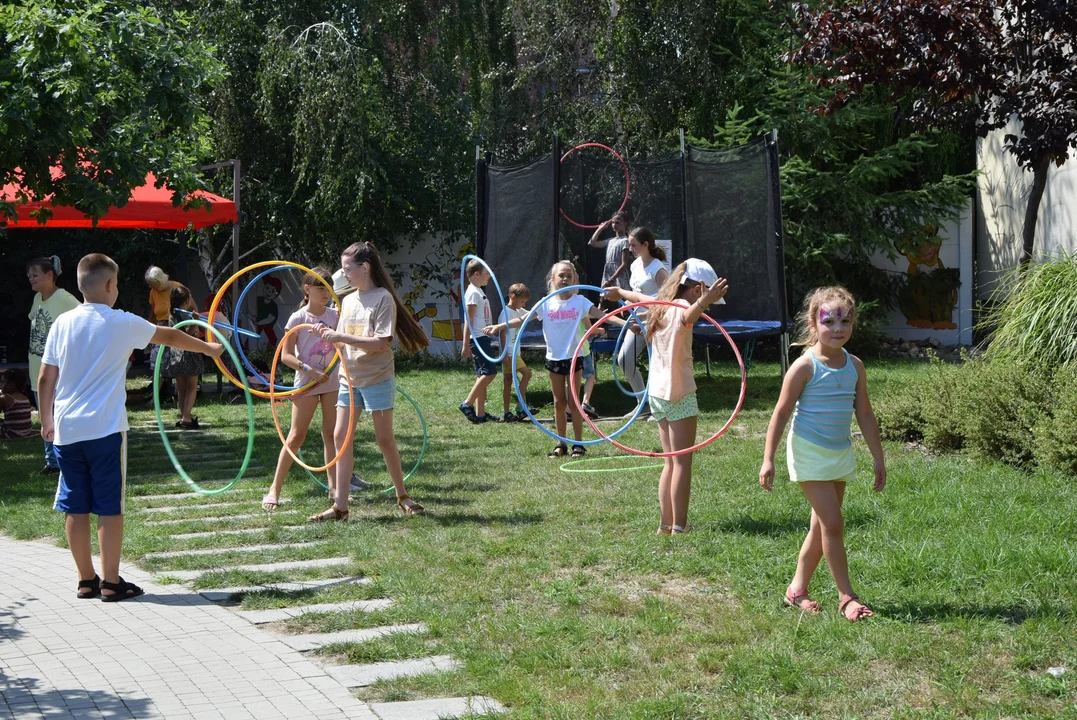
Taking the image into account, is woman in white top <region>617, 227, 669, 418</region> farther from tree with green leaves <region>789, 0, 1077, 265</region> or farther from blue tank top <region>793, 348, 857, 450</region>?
blue tank top <region>793, 348, 857, 450</region>

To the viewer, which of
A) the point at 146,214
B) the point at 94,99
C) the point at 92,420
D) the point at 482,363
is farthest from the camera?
the point at 146,214

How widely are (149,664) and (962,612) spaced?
12.0 ft

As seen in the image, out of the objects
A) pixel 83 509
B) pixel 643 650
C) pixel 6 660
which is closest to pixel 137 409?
pixel 83 509

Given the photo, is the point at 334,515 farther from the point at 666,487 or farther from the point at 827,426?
the point at 827,426

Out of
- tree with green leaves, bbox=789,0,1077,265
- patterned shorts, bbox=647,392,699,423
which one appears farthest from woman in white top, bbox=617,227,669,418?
patterned shorts, bbox=647,392,699,423

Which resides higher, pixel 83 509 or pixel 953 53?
pixel 953 53

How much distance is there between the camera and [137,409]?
1484 cm

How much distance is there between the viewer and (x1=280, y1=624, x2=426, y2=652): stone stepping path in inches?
203

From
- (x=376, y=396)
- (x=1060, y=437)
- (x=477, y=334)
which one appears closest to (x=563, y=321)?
(x=477, y=334)

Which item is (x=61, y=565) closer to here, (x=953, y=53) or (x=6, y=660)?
(x=6, y=660)

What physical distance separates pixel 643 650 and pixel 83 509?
311 cm

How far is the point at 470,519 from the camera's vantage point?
7.71 m

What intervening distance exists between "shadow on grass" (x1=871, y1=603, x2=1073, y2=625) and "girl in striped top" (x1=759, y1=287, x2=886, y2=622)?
159 mm

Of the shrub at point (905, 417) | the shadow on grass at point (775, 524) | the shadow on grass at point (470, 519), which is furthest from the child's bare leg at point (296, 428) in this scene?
the shrub at point (905, 417)
